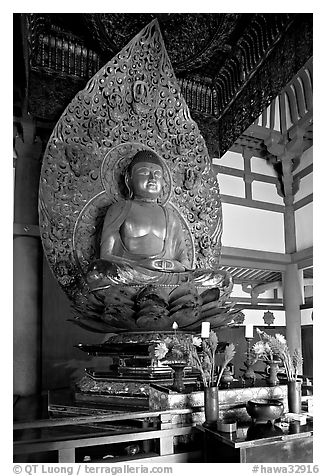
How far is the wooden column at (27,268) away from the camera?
131 inches

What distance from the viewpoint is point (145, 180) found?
3445 mm

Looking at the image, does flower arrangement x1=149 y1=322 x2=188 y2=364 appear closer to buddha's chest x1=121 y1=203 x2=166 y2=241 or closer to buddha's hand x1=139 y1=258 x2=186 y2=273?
buddha's hand x1=139 y1=258 x2=186 y2=273

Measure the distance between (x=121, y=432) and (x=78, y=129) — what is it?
223 centimetres

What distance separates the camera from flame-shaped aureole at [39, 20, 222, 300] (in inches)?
129

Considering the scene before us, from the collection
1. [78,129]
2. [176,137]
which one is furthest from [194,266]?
[78,129]

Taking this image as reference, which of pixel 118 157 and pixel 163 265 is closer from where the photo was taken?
pixel 163 265

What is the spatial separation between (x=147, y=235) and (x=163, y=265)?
35cm

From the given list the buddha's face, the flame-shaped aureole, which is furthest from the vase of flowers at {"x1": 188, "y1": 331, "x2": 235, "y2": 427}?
the buddha's face

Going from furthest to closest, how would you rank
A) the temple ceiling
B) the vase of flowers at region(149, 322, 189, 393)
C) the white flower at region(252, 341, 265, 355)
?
1. the temple ceiling
2. the white flower at region(252, 341, 265, 355)
3. the vase of flowers at region(149, 322, 189, 393)

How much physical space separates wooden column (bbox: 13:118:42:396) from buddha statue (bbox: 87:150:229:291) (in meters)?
0.60

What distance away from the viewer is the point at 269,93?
11.6 feet

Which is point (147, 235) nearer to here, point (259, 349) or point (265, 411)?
point (259, 349)

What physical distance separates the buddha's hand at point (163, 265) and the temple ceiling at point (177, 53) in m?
1.39

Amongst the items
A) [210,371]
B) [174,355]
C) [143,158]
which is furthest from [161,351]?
[143,158]
